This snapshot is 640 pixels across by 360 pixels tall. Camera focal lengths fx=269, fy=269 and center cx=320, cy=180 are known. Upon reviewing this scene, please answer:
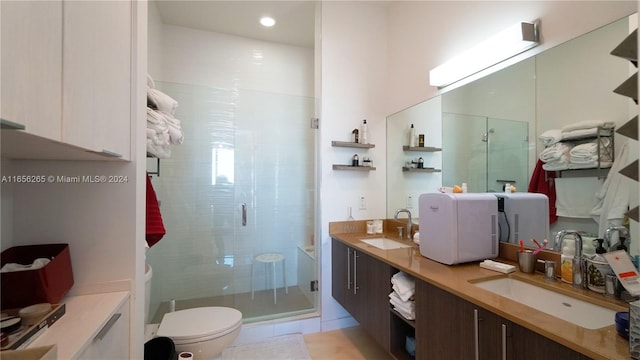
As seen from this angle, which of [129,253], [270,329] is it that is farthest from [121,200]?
[270,329]

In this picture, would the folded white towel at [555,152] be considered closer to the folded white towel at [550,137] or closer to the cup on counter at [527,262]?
the folded white towel at [550,137]

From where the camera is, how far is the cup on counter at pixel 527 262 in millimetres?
1351

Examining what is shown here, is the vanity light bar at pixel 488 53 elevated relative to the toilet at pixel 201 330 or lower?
elevated

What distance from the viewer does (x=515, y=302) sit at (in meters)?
1.03

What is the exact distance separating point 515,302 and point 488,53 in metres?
1.43

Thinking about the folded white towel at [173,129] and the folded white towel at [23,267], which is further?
the folded white towel at [173,129]

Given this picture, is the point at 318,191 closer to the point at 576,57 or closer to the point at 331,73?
the point at 331,73

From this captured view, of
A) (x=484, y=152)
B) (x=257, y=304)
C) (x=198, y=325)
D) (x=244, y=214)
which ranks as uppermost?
(x=484, y=152)

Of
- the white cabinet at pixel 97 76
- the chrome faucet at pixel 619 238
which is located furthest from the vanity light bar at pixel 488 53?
the white cabinet at pixel 97 76

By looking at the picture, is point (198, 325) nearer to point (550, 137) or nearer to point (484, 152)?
point (484, 152)

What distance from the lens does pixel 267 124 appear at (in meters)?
2.62

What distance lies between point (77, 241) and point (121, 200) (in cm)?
23

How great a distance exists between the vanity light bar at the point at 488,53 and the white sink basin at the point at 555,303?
126 cm

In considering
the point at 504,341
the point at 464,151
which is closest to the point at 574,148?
the point at 464,151
